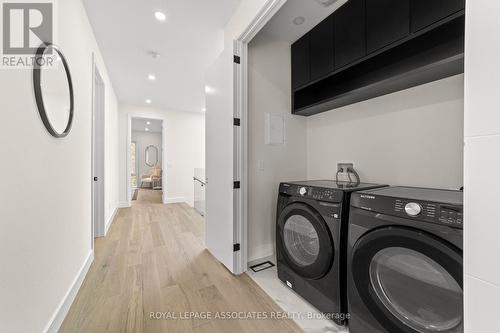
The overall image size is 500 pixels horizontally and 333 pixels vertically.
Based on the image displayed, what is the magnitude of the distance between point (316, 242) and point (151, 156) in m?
9.38

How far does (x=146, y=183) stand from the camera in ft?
28.6

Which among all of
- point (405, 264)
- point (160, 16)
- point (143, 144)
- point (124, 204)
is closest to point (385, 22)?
point (405, 264)

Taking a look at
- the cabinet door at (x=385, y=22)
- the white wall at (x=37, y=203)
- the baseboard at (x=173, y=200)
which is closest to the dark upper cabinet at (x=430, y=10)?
the cabinet door at (x=385, y=22)

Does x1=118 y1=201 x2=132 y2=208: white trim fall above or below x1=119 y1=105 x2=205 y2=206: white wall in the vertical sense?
below

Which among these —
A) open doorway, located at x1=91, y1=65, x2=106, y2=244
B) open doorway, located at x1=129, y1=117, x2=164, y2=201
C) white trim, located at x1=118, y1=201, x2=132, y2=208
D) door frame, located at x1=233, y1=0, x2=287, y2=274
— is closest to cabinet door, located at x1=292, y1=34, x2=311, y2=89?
door frame, located at x1=233, y1=0, x2=287, y2=274

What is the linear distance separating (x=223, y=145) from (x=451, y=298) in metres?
1.85

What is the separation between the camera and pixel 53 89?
134 centimetres

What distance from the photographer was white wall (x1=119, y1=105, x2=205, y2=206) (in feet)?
17.9

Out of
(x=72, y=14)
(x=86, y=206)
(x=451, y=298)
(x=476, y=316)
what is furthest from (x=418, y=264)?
(x=72, y=14)

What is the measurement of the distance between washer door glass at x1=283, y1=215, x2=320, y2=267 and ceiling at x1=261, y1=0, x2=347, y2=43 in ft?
6.06

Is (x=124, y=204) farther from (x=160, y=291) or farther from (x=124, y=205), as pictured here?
(x=160, y=291)

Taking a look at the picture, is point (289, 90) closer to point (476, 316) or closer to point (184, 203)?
point (476, 316)

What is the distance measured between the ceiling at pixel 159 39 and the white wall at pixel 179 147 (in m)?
1.37

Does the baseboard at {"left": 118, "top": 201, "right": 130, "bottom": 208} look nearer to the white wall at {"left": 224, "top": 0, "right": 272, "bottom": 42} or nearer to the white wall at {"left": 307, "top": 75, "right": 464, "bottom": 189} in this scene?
the white wall at {"left": 224, "top": 0, "right": 272, "bottom": 42}
